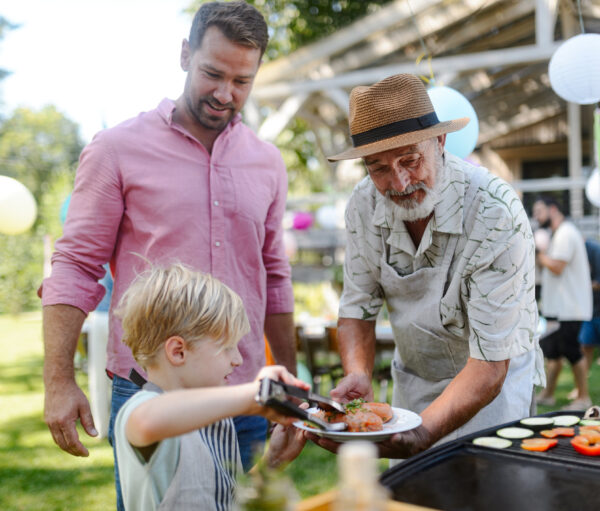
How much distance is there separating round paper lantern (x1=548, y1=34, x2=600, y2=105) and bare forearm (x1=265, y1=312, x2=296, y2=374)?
9.73ft

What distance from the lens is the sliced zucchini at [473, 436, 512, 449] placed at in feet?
A: 5.74

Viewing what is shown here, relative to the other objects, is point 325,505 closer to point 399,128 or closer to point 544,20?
point 399,128

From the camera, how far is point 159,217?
2.22 meters

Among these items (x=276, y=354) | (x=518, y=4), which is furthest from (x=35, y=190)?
(x=276, y=354)

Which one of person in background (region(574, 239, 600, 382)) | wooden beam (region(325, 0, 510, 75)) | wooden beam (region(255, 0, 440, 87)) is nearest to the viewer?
person in background (region(574, 239, 600, 382))

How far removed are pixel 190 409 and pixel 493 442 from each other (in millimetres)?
915

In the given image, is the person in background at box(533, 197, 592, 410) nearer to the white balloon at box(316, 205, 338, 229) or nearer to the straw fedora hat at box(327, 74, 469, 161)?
the white balloon at box(316, 205, 338, 229)

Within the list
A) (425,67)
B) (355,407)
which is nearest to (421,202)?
(355,407)

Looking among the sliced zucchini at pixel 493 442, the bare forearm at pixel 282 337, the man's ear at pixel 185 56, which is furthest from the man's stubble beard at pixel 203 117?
the sliced zucchini at pixel 493 442

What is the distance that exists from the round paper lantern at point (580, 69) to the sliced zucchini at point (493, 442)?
3350mm

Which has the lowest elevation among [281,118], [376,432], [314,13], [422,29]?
[376,432]

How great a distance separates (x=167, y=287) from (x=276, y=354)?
1108mm

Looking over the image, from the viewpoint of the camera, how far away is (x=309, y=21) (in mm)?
14203

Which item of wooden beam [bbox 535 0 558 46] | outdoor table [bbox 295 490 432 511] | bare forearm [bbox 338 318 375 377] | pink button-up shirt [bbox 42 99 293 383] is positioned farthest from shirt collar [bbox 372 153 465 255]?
wooden beam [bbox 535 0 558 46]
